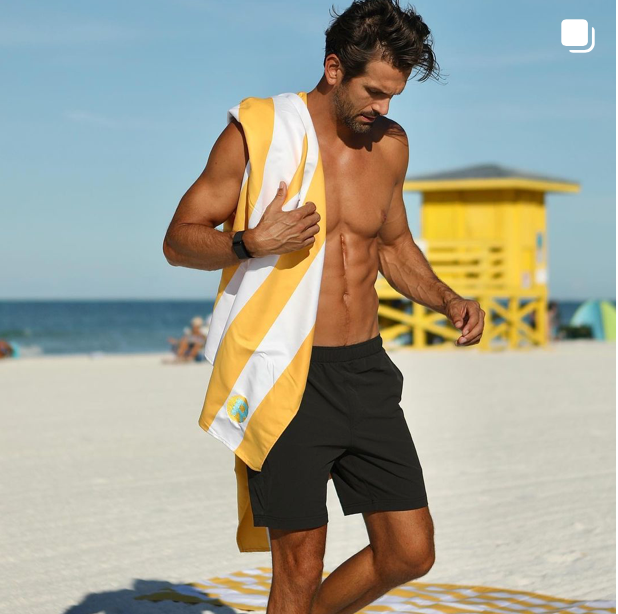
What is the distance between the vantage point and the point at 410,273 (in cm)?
385

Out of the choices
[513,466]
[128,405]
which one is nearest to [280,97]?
[513,466]

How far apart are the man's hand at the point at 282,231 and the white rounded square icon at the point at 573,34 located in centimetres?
296

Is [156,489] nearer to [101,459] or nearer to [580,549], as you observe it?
[101,459]

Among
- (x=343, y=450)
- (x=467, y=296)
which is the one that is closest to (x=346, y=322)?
(x=343, y=450)

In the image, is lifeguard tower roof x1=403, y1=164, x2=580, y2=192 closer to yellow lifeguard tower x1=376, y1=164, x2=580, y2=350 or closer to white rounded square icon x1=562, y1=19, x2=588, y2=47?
yellow lifeguard tower x1=376, y1=164, x2=580, y2=350

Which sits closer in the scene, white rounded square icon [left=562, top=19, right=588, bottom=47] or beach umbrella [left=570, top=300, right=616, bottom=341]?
white rounded square icon [left=562, top=19, right=588, bottom=47]

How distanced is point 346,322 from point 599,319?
95.6 ft

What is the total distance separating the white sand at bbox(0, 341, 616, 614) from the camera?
200 inches

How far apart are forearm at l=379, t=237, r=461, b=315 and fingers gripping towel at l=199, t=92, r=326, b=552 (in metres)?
0.61

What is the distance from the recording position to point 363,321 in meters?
3.51

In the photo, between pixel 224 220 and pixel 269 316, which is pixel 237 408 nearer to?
pixel 269 316

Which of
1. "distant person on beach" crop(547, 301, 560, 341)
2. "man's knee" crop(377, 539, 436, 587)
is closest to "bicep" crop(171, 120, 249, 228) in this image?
"man's knee" crop(377, 539, 436, 587)

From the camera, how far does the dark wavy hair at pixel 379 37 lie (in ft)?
10.8

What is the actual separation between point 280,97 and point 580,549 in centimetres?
312
